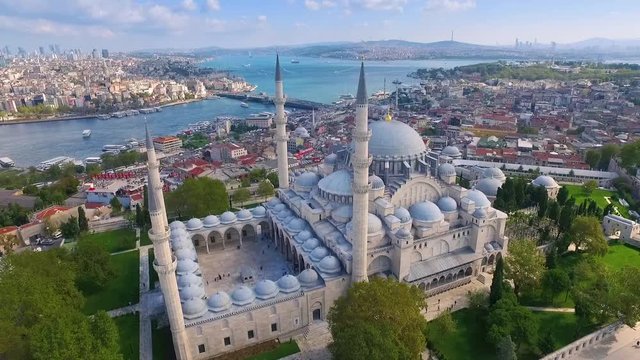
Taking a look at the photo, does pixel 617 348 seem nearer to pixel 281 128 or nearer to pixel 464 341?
pixel 464 341

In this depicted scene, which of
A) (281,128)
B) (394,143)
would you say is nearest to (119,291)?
(281,128)

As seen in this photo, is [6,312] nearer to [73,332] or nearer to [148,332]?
[73,332]

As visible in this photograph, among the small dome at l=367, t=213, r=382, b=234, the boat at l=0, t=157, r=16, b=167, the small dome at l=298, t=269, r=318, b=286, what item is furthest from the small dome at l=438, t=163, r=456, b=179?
the boat at l=0, t=157, r=16, b=167

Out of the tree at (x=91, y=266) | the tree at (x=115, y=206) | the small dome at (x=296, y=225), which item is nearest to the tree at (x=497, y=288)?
the small dome at (x=296, y=225)

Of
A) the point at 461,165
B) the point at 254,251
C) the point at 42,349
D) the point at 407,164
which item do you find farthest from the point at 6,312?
the point at 461,165

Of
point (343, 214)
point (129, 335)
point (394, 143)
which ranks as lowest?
point (129, 335)

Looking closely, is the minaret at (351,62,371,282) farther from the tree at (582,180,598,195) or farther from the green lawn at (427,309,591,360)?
the tree at (582,180,598,195)
